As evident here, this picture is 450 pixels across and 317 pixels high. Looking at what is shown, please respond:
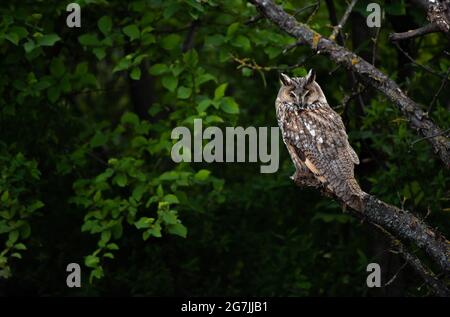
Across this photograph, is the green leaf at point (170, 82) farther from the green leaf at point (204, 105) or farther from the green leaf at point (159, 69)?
the green leaf at point (204, 105)

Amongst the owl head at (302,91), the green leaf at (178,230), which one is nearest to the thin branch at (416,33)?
the owl head at (302,91)

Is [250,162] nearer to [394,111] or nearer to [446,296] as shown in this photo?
[394,111]

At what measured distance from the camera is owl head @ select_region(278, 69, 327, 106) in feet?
23.7

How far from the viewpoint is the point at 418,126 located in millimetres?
5773

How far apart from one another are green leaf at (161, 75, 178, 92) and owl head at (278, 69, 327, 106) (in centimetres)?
98

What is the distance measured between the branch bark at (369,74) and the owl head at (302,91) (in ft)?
3.15

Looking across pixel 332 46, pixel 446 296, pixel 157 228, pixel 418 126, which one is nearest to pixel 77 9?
pixel 157 228

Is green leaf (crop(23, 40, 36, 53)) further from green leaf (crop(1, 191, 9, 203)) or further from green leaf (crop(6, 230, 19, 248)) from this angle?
green leaf (crop(6, 230, 19, 248))

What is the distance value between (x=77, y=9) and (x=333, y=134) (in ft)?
8.47

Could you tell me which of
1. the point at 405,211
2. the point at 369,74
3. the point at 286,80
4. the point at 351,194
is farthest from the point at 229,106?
the point at 405,211

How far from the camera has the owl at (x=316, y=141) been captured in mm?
6223

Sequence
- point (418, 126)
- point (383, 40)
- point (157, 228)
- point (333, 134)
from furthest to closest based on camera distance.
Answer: point (383, 40) < point (157, 228) < point (333, 134) < point (418, 126)

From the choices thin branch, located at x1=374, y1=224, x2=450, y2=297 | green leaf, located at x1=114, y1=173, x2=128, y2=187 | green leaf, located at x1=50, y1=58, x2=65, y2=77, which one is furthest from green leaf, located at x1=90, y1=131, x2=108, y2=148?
thin branch, located at x1=374, y1=224, x2=450, y2=297

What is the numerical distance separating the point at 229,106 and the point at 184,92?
0.43m
